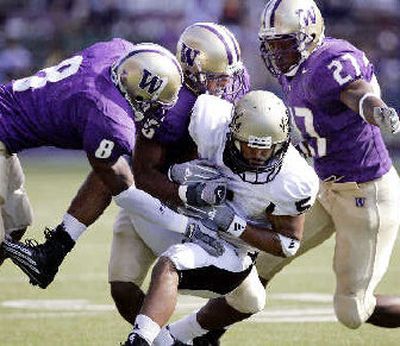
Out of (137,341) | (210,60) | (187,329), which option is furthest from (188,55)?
(137,341)

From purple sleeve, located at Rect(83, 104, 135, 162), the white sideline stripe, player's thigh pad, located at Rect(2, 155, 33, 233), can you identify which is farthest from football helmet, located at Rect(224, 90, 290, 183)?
the white sideline stripe

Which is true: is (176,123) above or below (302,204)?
above

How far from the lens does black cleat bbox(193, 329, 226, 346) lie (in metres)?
5.34

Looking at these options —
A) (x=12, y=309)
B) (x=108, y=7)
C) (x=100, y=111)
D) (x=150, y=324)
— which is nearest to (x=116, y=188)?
(x=100, y=111)

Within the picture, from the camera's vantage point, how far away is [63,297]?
278 inches

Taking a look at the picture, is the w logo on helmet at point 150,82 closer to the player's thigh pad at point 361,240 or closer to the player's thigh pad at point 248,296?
the player's thigh pad at point 248,296

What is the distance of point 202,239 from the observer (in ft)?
15.4

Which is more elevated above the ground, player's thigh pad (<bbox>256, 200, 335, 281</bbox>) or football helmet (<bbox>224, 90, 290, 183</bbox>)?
football helmet (<bbox>224, 90, 290, 183</bbox>)

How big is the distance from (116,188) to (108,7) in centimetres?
1119

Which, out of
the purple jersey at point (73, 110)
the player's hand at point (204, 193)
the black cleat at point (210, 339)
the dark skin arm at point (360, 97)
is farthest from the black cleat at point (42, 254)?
the dark skin arm at point (360, 97)

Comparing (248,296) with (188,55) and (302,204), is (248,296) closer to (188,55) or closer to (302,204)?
(302,204)

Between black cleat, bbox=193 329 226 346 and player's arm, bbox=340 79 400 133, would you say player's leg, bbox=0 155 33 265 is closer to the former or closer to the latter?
black cleat, bbox=193 329 226 346

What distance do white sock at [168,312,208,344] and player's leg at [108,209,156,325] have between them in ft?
0.61

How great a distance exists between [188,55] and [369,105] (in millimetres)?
746
